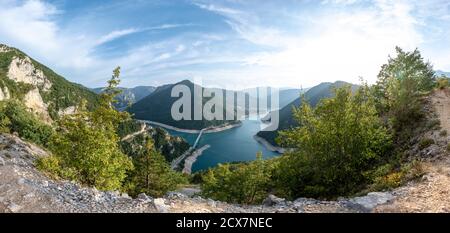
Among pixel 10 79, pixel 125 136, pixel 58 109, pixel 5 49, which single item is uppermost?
pixel 5 49

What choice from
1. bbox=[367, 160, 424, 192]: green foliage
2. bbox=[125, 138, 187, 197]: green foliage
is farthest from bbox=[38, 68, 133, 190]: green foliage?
bbox=[125, 138, 187, 197]: green foliage

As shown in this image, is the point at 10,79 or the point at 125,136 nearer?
the point at 10,79

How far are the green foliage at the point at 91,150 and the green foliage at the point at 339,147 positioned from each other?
40.4ft

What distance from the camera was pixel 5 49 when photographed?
186 m

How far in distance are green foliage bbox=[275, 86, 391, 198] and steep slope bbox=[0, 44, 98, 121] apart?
152916 millimetres

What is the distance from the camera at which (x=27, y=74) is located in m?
179

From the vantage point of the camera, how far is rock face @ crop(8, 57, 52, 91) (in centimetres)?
17075

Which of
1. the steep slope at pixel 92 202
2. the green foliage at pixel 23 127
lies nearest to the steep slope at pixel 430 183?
the steep slope at pixel 92 202

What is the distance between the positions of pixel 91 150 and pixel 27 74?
18898 cm

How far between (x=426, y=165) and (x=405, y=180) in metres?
2.12

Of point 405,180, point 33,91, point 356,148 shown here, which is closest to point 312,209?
point 405,180

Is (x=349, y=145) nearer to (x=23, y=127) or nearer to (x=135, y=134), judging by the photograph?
(x=23, y=127)

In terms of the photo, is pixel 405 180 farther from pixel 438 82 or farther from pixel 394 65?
pixel 438 82

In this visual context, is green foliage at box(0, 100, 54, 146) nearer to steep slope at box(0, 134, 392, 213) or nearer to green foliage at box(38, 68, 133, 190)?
green foliage at box(38, 68, 133, 190)
